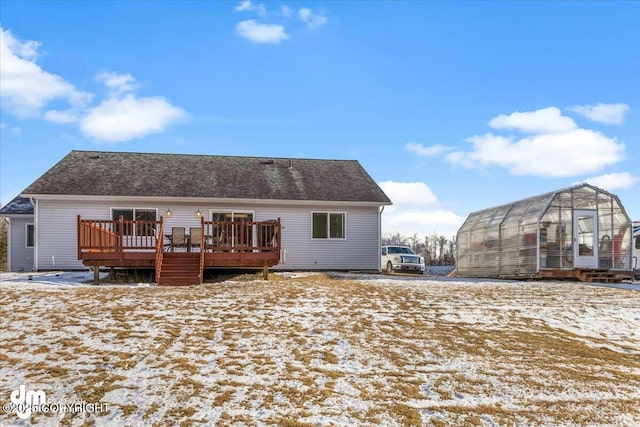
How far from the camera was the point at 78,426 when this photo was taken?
489cm

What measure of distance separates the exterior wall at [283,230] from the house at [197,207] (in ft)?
Answer: 0.12

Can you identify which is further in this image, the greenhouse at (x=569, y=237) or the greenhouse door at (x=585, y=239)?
the greenhouse door at (x=585, y=239)

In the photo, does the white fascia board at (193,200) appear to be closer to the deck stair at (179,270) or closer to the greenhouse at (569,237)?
the deck stair at (179,270)

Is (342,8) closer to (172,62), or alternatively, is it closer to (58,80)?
(172,62)

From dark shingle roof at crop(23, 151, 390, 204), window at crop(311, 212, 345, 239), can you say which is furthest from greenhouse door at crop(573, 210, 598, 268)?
window at crop(311, 212, 345, 239)

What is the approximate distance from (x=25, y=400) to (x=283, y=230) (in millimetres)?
12801

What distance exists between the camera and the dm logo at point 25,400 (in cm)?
521

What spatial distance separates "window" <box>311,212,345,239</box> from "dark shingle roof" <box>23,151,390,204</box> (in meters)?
0.75

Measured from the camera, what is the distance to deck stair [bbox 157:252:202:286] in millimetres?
13234

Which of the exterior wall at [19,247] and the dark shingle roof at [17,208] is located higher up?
the dark shingle roof at [17,208]

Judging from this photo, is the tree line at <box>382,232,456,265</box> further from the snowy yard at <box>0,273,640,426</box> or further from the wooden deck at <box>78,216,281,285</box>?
the snowy yard at <box>0,273,640,426</box>

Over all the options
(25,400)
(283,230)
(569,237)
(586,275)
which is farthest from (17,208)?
(586,275)

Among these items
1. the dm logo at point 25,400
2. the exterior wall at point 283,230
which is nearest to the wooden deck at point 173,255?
A: the exterior wall at point 283,230

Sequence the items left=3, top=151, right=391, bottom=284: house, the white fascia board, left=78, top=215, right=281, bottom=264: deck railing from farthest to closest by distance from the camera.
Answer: left=3, top=151, right=391, bottom=284: house, the white fascia board, left=78, top=215, right=281, bottom=264: deck railing
